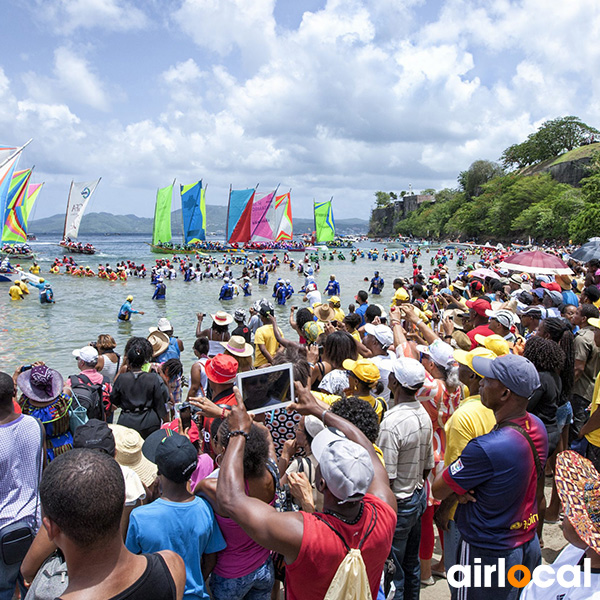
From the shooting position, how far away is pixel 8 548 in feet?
8.39

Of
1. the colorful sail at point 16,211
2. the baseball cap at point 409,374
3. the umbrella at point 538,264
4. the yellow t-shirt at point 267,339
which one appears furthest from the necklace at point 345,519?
the colorful sail at point 16,211

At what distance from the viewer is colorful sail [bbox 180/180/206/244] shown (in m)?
46.7

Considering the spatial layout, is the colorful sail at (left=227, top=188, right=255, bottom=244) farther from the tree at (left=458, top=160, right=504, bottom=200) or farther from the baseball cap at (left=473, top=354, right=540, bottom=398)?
the tree at (left=458, top=160, right=504, bottom=200)

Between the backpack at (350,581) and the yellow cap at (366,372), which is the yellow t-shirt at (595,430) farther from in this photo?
the backpack at (350,581)

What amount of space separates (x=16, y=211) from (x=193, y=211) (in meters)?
16.0

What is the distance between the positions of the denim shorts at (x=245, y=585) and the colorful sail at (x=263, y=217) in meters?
47.7

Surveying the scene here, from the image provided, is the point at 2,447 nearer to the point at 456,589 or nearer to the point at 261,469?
the point at 261,469

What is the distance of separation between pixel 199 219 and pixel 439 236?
6400 cm

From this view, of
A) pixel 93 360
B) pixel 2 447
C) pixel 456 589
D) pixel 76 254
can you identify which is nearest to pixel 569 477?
pixel 456 589

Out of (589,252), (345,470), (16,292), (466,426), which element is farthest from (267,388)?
(16,292)

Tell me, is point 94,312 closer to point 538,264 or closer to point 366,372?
point 538,264

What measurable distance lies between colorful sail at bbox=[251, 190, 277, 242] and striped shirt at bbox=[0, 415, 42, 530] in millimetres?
47163

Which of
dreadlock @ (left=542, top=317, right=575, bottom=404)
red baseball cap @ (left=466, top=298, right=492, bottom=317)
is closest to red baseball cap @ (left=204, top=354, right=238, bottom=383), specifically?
dreadlock @ (left=542, top=317, right=575, bottom=404)

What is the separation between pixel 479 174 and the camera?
92.4m
